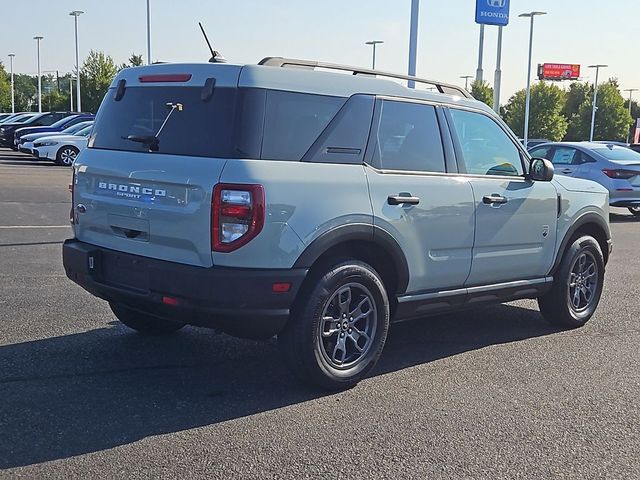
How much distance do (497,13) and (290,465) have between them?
17507mm

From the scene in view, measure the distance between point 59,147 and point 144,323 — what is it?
2050 cm

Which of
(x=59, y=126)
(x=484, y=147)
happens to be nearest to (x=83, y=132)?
(x=59, y=126)

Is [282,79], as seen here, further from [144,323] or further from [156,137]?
[144,323]

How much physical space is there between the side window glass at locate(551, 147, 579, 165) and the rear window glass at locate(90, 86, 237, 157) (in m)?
12.3

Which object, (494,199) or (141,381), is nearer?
(141,381)

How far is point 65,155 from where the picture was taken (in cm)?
2514

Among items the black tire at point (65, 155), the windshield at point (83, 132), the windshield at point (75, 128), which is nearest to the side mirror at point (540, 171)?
the black tire at point (65, 155)

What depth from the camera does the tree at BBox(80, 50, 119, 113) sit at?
59.0m

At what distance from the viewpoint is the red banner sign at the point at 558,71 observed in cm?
9740

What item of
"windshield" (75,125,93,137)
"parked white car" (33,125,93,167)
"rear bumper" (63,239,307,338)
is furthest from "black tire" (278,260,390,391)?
"windshield" (75,125,93,137)

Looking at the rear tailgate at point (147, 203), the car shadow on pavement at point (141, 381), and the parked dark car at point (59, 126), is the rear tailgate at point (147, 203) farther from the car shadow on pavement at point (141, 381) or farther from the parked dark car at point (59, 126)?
the parked dark car at point (59, 126)

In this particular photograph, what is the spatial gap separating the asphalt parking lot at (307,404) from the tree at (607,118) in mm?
74100

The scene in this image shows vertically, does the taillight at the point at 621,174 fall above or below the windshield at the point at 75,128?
below

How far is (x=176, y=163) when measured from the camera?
4609 millimetres
